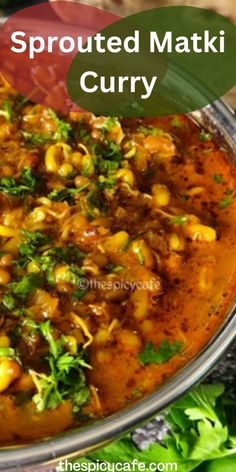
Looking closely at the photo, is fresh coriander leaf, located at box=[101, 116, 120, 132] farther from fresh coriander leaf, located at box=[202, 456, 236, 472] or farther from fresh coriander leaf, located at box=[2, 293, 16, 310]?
fresh coriander leaf, located at box=[202, 456, 236, 472]

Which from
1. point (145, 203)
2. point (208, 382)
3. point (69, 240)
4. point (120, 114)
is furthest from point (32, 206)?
point (208, 382)

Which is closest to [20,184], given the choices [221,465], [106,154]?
[106,154]

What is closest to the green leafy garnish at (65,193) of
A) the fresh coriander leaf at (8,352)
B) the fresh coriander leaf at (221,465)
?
the fresh coriander leaf at (8,352)

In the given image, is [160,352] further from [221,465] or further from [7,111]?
[7,111]

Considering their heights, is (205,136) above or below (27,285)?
above

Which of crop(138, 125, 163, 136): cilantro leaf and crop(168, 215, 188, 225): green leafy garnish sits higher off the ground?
crop(138, 125, 163, 136): cilantro leaf

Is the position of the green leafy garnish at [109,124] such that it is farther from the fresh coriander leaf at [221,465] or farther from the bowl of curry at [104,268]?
the fresh coriander leaf at [221,465]

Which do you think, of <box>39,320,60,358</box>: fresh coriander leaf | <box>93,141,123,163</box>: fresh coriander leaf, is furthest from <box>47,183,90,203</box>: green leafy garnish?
<box>39,320,60,358</box>: fresh coriander leaf
